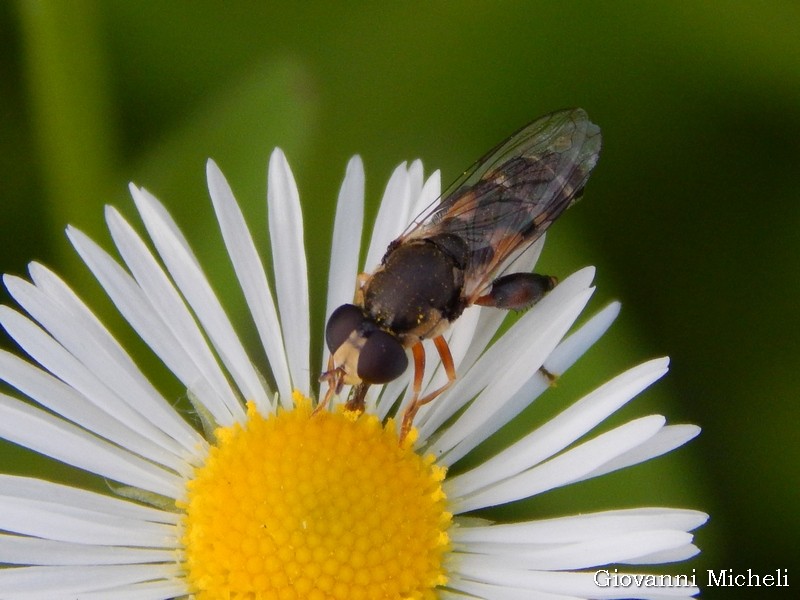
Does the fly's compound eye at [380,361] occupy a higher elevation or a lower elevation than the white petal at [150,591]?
higher

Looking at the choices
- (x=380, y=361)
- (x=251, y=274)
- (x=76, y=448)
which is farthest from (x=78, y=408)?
(x=380, y=361)

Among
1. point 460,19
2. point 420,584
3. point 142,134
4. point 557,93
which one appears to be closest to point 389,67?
point 460,19

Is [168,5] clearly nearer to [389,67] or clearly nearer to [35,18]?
[35,18]

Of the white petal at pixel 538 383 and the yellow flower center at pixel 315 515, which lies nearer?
the yellow flower center at pixel 315 515

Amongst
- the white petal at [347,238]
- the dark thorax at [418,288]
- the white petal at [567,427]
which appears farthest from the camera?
the white petal at [347,238]

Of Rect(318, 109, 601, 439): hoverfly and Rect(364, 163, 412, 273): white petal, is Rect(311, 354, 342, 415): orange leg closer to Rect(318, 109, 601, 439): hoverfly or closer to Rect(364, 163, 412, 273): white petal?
Rect(318, 109, 601, 439): hoverfly

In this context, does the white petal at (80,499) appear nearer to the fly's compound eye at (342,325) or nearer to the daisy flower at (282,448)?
the daisy flower at (282,448)

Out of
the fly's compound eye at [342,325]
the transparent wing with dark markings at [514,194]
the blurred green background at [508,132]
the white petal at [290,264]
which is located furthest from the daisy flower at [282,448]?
the blurred green background at [508,132]
